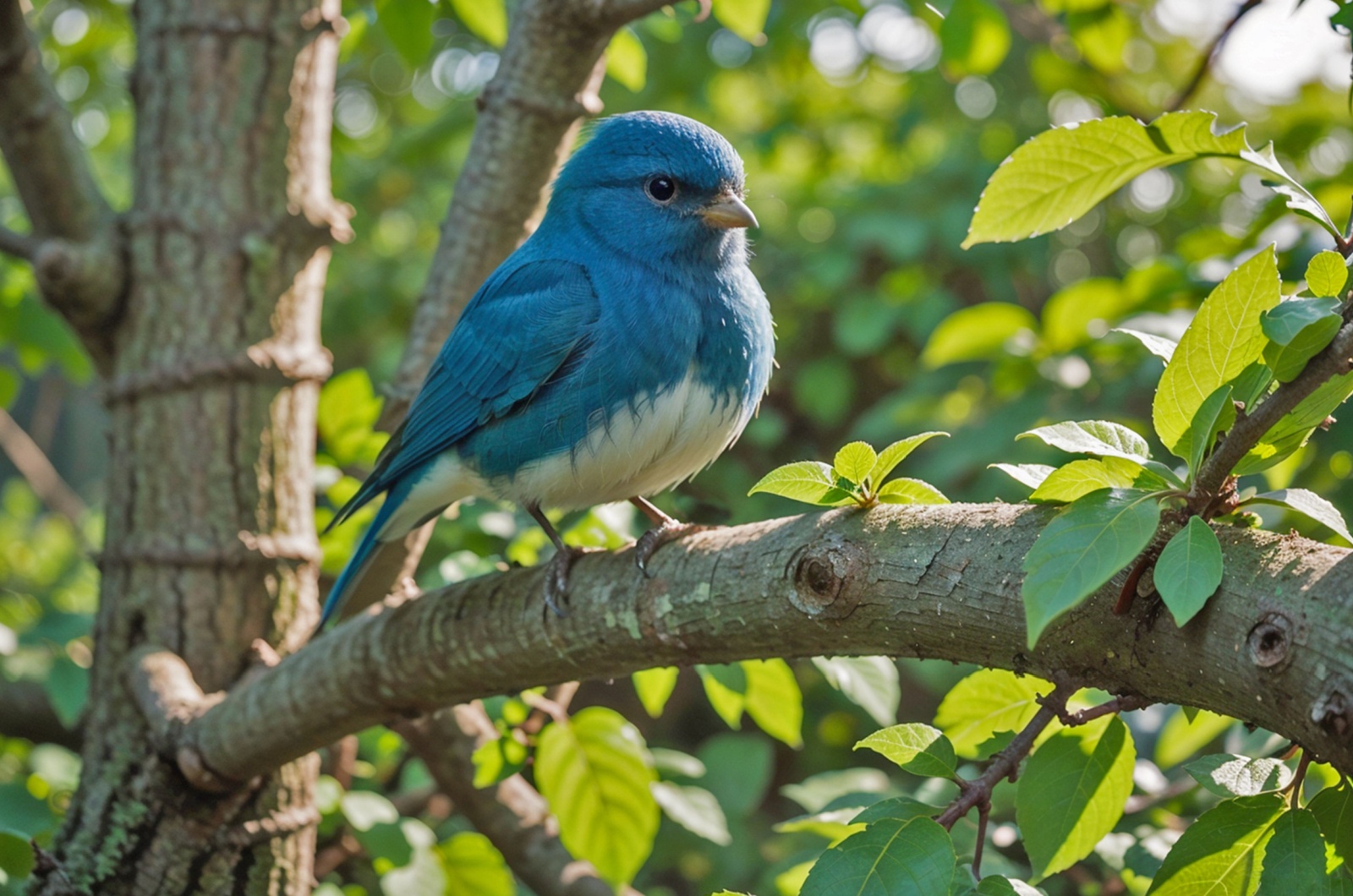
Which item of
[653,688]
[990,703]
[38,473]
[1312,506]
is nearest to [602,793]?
[653,688]

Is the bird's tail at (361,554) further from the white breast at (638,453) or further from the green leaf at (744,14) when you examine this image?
the green leaf at (744,14)

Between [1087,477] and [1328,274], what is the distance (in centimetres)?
31

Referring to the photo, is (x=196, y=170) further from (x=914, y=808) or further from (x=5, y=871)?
(x=914, y=808)

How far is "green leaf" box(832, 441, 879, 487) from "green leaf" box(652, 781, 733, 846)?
1.25m

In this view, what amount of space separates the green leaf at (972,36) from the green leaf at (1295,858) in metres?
1.96

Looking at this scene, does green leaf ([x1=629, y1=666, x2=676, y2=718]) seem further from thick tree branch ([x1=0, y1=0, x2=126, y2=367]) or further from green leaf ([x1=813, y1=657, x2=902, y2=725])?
thick tree branch ([x1=0, y1=0, x2=126, y2=367])

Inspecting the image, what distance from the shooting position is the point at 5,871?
204 cm

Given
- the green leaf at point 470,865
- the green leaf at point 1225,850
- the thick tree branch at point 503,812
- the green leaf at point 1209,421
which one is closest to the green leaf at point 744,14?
the thick tree branch at point 503,812

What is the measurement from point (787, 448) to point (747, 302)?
2.63 meters

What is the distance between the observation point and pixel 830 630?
4.90 feet

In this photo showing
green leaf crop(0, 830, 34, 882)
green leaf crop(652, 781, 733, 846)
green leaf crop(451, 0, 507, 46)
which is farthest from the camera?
green leaf crop(451, 0, 507, 46)

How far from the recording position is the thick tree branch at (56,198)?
2516mm

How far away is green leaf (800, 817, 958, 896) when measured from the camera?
1199mm

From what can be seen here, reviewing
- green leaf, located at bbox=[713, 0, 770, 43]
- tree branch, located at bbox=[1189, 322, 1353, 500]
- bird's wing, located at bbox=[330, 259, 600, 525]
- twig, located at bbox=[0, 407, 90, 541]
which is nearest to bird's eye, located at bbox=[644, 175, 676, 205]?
bird's wing, located at bbox=[330, 259, 600, 525]
